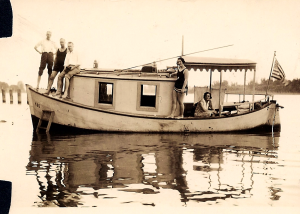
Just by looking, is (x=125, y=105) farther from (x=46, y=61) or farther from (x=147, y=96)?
(x=46, y=61)

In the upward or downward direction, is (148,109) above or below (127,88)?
below

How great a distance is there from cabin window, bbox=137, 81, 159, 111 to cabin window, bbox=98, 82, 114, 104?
2.27ft

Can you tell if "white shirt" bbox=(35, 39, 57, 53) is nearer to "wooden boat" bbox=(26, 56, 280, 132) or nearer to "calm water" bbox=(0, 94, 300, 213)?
"calm water" bbox=(0, 94, 300, 213)

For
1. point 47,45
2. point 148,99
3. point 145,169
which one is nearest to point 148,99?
point 148,99

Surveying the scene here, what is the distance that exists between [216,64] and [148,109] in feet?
6.02

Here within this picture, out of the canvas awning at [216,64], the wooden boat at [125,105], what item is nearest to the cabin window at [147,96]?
the wooden boat at [125,105]

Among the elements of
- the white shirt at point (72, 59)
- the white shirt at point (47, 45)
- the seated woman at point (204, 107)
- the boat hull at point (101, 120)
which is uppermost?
the white shirt at point (47, 45)

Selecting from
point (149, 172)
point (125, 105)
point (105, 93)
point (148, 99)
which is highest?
point (105, 93)

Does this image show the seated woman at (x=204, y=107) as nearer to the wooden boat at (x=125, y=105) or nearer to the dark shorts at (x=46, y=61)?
the wooden boat at (x=125, y=105)

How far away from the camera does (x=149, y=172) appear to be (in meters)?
4.97

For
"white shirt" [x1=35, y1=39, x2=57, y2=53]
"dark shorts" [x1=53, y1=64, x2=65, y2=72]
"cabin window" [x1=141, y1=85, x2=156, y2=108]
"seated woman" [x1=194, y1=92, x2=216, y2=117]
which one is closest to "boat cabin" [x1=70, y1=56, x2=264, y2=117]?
"seated woman" [x1=194, y1=92, x2=216, y2=117]

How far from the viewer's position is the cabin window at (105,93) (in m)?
8.47

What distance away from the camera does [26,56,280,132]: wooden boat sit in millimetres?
8062

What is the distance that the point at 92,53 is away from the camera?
655cm
